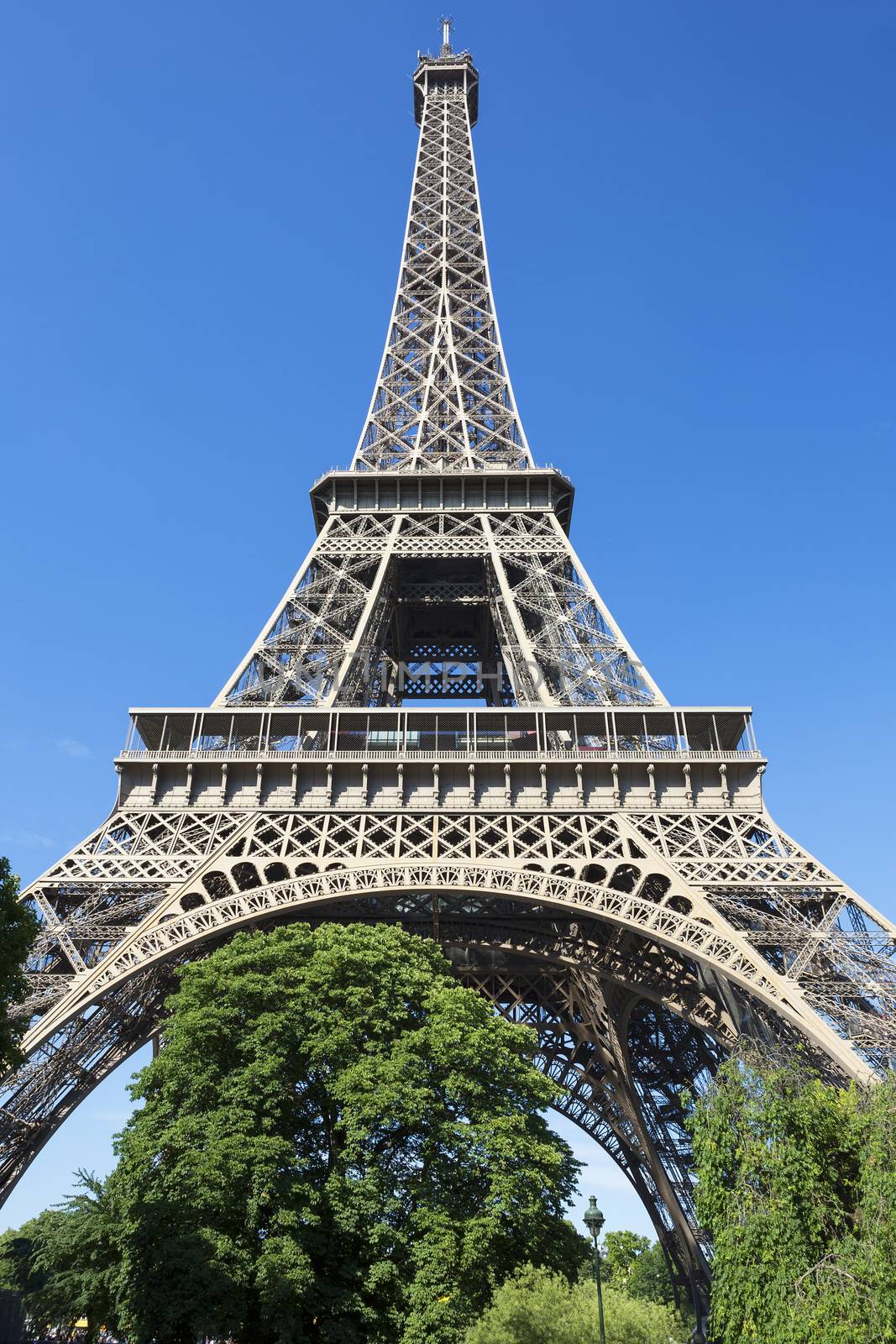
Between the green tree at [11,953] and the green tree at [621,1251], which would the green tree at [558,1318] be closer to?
the green tree at [11,953]

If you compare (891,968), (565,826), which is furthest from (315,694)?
(891,968)

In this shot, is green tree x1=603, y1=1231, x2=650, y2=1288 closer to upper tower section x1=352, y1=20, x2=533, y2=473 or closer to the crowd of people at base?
the crowd of people at base

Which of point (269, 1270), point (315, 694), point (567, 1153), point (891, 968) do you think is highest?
point (315, 694)

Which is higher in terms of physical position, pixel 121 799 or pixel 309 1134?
pixel 121 799

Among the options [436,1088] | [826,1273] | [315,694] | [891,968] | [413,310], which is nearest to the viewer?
[826,1273]

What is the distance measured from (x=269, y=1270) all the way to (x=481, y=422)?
3384 cm

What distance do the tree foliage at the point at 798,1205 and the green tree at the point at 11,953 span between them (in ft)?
38.8

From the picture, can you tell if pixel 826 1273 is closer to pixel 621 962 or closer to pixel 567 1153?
pixel 567 1153

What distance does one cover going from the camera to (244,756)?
91.7 feet

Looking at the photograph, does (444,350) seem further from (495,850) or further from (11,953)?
(11,953)

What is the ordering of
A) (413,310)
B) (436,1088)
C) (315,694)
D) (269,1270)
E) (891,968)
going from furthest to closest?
1. (413,310)
2. (315,694)
3. (891,968)
4. (436,1088)
5. (269,1270)

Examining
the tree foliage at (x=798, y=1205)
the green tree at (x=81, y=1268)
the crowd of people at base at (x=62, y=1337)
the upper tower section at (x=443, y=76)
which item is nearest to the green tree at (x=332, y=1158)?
the green tree at (x=81, y=1268)

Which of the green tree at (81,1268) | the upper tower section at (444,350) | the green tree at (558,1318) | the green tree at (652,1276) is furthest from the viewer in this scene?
the green tree at (652,1276)

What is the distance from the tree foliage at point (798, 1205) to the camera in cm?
1489
